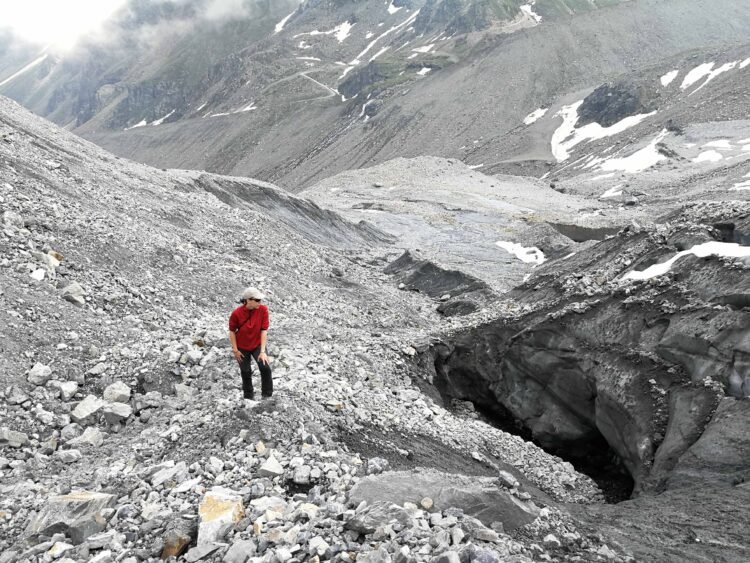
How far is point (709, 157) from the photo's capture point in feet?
222

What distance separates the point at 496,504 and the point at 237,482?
139 inches

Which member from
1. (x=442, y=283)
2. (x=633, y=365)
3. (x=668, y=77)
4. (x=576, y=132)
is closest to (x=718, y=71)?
(x=668, y=77)

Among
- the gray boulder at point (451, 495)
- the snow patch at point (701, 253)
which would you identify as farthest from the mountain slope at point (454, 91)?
the gray boulder at point (451, 495)

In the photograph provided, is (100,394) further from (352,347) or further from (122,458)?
(352,347)

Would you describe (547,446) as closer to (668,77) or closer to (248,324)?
(248,324)

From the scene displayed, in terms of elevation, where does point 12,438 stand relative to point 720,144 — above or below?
above

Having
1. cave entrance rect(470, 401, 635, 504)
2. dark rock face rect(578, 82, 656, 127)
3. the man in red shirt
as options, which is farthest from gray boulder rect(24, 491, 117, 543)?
dark rock face rect(578, 82, 656, 127)

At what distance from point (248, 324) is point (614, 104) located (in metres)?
106

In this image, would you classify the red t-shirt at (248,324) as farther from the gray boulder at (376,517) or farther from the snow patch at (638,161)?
the snow patch at (638,161)

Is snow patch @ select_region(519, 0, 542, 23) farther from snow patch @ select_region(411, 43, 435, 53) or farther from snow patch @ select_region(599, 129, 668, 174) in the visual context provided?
snow patch @ select_region(599, 129, 668, 174)

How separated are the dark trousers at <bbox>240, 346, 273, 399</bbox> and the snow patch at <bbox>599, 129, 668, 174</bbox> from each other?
231 feet

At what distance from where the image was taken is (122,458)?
893 centimetres

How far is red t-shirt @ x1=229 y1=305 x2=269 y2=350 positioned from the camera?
30.4ft

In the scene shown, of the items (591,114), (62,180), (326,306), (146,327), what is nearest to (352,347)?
(146,327)
